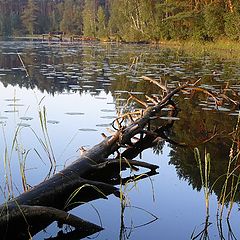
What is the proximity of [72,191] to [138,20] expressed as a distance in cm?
4294

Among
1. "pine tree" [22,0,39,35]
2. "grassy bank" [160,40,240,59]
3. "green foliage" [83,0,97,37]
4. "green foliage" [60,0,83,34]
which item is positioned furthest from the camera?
"pine tree" [22,0,39,35]

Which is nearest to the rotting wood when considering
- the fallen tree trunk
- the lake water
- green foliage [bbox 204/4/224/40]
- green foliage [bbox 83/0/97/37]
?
the fallen tree trunk

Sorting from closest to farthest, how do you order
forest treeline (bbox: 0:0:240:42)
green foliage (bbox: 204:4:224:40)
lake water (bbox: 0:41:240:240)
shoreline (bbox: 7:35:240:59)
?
lake water (bbox: 0:41:240:240)
shoreline (bbox: 7:35:240:59)
green foliage (bbox: 204:4:224:40)
forest treeline (bbox: 0:0:240:42)

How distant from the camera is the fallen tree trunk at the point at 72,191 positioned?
12.1 ft

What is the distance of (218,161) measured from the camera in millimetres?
5891

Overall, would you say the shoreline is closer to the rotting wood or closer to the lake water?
the lake water

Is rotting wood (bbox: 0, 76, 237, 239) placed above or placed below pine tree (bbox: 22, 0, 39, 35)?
below

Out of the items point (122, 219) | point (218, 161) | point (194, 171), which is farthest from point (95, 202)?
point (218, 161)

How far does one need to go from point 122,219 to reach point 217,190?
1.22 metres

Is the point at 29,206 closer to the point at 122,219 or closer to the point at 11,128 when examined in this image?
the point at 122,219

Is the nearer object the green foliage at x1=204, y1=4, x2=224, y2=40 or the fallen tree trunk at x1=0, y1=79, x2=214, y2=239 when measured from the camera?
the fallen tree trunk at x1=0, y1=79, x2=214, y2=239

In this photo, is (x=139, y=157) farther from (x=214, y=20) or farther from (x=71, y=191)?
(x=214, y=20)

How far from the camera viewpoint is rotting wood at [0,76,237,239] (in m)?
3.70

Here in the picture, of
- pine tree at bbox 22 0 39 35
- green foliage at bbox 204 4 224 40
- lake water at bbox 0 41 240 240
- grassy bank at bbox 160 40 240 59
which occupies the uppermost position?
pine tree at bbox 22 0 39 35
